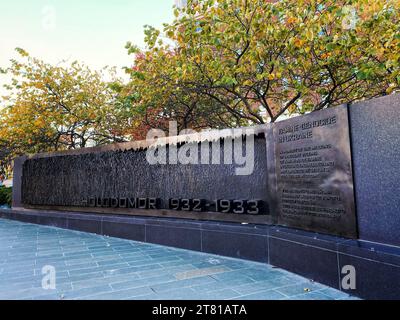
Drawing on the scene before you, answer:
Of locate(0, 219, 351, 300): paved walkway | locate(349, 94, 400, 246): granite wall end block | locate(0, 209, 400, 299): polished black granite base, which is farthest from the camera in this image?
locate(0, 219, 351, 300): paved walkway

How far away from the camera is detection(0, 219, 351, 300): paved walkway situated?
12.7ft

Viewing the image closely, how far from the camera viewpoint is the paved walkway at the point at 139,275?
3865mm

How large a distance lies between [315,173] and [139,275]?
3.13 metres

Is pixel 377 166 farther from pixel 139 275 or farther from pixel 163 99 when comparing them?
pixel 163 99

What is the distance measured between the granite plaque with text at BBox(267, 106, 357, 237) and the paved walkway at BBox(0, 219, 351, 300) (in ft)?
2.96

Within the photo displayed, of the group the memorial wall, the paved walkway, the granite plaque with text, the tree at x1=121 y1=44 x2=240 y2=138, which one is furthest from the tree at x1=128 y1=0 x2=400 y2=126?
the paved walkway

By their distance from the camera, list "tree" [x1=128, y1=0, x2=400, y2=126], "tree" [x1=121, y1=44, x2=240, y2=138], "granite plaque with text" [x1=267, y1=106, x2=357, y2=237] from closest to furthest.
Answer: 1. "granite plaque with text" [x1=267, y1=106, x2=357, y2=237]
2. "tree" [x1=128, y1=0, x2=400, y2=126]
3. "tree" [x1=121, y1=44, x2=240, y2=138]

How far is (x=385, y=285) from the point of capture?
10.8ft

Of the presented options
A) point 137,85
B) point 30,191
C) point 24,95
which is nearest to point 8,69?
point 24,95

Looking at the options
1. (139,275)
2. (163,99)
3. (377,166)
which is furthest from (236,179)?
(163,99)

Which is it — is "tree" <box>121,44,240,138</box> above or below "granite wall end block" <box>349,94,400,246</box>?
above

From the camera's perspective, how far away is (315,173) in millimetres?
4570

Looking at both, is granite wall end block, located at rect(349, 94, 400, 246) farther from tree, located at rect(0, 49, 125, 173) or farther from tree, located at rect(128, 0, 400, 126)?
tree, located at rect(0, 49, 125, 173)

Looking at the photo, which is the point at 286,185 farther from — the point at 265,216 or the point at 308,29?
the point at 308,29
